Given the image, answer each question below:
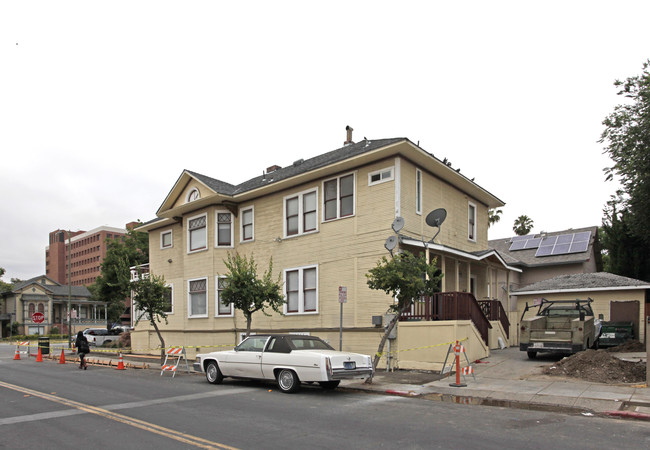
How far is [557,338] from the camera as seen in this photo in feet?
50.9

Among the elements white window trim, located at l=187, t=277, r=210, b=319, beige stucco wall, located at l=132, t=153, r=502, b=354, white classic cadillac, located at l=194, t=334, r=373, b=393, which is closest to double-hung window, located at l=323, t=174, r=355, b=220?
beige stucco wall, located at l=132, t=153, r=502, b=354

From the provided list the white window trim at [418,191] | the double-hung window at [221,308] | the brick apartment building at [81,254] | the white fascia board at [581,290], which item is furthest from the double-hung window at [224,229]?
the brick apartment building at [81,254]

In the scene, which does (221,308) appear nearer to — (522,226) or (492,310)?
(492,310)

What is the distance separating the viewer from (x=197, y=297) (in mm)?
24047

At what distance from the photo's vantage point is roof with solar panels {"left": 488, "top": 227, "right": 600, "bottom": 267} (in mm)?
28250

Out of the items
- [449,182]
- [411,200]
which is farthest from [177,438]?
[449,182]

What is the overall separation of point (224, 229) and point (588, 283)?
54.8ft

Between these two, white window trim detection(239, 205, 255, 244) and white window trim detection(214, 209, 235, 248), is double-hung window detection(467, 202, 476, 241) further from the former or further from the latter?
white window trim detection(214, 209, 235, 248)

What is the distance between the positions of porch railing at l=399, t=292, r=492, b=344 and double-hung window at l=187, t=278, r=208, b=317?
10742mm

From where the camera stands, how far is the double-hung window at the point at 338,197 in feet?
60.6

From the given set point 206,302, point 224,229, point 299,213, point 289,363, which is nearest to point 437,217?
point 299,213

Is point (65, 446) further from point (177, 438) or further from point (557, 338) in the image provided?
point (557, 338)

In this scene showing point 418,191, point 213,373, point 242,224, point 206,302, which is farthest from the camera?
point 206,302

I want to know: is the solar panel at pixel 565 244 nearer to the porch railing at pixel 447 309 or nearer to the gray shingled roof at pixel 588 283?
the gray shingled roof at pixel 588 283
